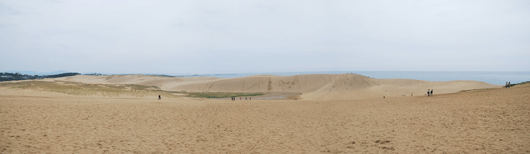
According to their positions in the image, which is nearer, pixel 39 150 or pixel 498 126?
pixel 39 150

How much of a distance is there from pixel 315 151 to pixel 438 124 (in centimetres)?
793

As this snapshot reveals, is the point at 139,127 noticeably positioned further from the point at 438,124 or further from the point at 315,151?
the point at 438,124

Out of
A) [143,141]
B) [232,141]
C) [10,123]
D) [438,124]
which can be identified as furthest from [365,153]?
[10,123]

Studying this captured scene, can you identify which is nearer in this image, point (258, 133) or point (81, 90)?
point (258, 133)

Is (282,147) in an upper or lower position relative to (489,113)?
lower

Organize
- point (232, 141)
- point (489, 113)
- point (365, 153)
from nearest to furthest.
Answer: point (365, 153)
point (232, 141)
point (489, 113)

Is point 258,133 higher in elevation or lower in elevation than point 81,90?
lower

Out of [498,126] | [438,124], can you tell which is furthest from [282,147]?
[498,126]

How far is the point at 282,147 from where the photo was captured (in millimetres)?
9406

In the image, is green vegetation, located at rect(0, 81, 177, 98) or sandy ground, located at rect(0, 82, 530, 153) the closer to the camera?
sandy ground, located at rect(0, 82, 530, 153)

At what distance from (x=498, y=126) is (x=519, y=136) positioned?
197cm

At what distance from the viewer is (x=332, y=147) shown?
30.3 ft

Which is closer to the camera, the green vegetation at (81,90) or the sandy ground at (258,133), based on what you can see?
the sandy ground at (258,133)

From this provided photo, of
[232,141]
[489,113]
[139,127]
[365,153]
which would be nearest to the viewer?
[365,153]
